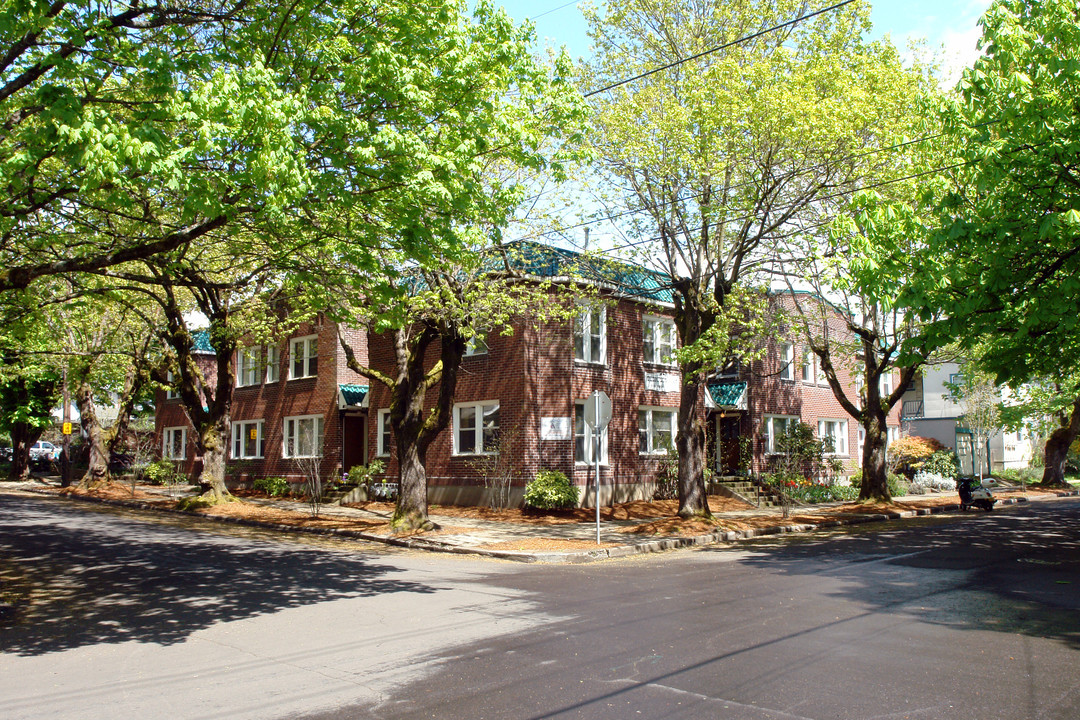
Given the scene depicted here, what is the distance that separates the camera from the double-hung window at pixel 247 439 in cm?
3488

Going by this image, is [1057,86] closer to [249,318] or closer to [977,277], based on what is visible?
[977,277]

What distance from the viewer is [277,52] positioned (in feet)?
31.1

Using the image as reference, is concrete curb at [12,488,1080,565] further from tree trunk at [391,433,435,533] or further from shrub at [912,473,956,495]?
shrub at [912,473,956,495]

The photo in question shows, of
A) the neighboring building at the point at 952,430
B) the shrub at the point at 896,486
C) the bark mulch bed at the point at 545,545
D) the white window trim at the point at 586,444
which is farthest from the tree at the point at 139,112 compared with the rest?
the neighboring building at the point at 952,430

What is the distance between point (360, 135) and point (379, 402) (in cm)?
2082

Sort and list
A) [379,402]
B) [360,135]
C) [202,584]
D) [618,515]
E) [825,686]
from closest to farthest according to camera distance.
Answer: [825,686], [360,135], [202,584], [618,515], [379,402]

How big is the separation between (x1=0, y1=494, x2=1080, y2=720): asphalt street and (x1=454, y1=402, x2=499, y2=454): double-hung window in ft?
32.7

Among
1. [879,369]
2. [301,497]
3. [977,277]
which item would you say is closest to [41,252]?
[977,277]

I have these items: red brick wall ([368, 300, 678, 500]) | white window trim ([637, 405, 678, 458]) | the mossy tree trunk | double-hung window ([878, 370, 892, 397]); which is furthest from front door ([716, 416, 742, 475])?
double-hung window ([878, 370, 892, 397])

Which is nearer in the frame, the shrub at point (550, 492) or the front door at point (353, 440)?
the shrub at point (550, 492)

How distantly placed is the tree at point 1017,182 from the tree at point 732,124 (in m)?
4.28

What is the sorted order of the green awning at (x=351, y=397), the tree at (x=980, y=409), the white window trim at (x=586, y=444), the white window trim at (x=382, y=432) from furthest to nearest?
1. the tree at (x=980, y=409)
2. the green awning at (x=351, y=397)
3. the white window trim at (x=382, y=432)
4. the white window trim at (x=586, y=444)

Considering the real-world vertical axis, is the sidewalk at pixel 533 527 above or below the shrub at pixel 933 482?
below

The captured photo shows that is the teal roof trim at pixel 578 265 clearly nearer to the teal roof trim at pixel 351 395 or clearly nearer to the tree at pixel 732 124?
the tree at pixel 732 124
